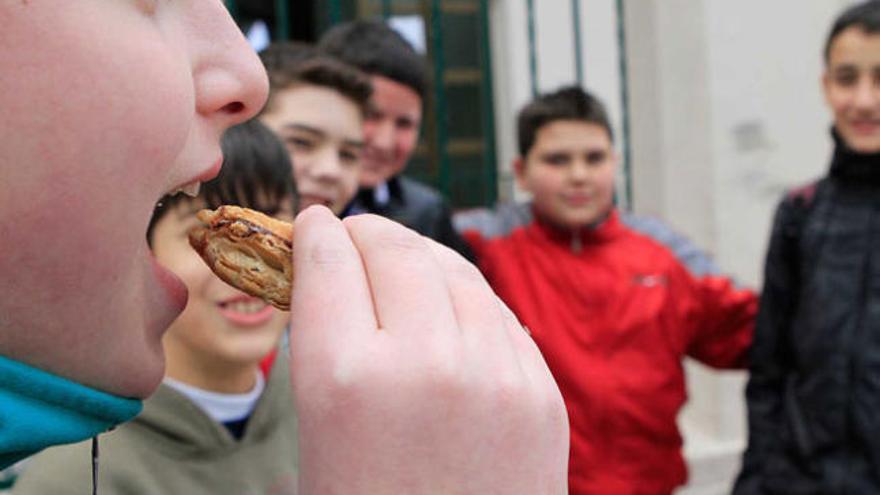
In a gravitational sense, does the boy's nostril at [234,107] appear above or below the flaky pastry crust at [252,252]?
above

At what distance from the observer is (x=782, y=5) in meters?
4.21

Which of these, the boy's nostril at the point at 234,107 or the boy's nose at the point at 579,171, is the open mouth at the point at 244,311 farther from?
the boy's nose at the point at 579,171

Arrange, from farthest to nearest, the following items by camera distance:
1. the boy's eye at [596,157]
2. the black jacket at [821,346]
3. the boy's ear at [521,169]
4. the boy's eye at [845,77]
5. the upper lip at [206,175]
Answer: the boy's ear at [521,169]
the boy's eye at [596,157]
the boy's eye at [845,77]
the black jacket at [821,346]
the upper lip at [206,175]

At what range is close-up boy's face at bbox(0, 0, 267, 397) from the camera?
64 centimetres

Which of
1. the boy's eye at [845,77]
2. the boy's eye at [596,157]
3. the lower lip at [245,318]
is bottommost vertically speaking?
the lower lip at [245,318]

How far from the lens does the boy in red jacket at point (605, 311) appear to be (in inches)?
113

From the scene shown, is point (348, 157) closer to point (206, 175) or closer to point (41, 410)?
point (206, 175)

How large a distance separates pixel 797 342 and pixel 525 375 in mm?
2205

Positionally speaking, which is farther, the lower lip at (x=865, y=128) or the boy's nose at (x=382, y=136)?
the boy's nose at (x=382, y=136)

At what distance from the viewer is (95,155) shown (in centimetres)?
67

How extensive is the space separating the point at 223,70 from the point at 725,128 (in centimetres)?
376

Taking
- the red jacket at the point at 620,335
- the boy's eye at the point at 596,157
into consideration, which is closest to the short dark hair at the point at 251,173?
the red jacket at the point at 620,335

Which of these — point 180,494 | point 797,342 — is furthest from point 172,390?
point 797,342

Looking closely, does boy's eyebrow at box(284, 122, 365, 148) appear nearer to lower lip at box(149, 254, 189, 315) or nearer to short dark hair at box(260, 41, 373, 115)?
short dark hair at box(260, 41, 373, 115)
